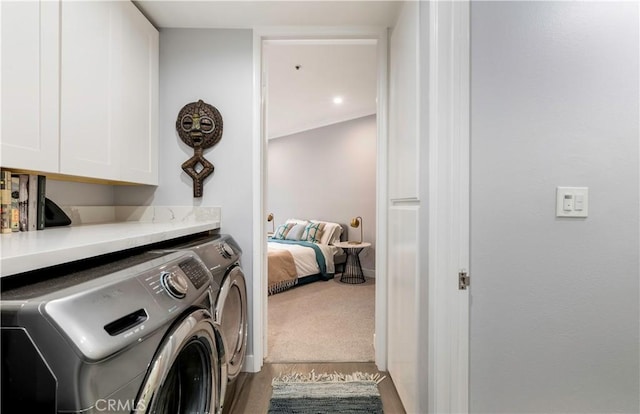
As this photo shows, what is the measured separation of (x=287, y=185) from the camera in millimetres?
5602

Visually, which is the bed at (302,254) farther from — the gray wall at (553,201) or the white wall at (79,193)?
the gray wall at (553,201)

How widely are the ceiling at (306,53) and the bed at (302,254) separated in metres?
1.83

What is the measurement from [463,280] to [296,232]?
12.5 ft

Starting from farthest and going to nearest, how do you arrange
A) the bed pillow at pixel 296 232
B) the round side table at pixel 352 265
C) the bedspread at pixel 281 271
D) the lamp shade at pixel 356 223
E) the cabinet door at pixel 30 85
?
1. the bed pillow at pixel 296 232
2. the lamp shade at pixel 356 223
3. the round side table at pixel 352 265
4. the bedspread at pixel 281 271
5. the cabinet door at pixel 30 85

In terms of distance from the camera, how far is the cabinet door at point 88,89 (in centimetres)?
125

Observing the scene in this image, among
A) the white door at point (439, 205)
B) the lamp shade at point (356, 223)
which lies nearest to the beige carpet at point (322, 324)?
the lamp shade at point (356, 223)

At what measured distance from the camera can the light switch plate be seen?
111 centimetres

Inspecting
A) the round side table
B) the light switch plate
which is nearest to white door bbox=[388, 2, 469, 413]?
the light switch plate

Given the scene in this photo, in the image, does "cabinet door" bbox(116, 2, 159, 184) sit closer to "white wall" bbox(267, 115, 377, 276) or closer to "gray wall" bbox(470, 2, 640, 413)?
"gray wall" bbox(470, 2, 640, 413)

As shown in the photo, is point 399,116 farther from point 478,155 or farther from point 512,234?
point 512,234

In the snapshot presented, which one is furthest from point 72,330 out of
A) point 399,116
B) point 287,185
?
point 287,185

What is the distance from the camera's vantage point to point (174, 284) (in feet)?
2.96

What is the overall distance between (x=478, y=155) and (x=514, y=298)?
566 millimetres

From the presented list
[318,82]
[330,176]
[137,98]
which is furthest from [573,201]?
[330,176]
